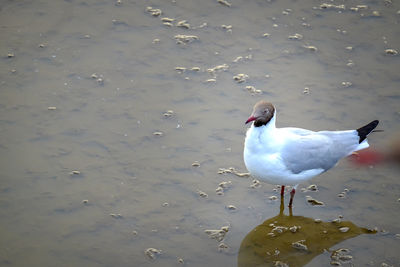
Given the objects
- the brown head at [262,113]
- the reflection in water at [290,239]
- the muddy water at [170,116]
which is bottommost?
the reflection in water at [290,239]

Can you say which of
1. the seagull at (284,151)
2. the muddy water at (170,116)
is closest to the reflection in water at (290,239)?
the muddy water at (170,116)

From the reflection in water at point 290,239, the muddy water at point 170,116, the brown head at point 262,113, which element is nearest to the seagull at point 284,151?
the brown head at point 262,113

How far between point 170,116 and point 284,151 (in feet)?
4.66

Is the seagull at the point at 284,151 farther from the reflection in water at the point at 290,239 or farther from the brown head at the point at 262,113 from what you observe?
the reflection in water at the point at 290,239

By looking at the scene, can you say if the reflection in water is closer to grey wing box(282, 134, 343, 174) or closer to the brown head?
grey wing box(282, 134, 343, 174)

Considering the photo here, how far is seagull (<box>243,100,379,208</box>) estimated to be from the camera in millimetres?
4730

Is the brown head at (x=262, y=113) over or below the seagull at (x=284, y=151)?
over

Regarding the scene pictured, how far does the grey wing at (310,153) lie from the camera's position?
4805 millimetres

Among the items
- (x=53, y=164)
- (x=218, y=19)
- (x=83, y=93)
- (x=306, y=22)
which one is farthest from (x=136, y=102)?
(x=306, y=22)

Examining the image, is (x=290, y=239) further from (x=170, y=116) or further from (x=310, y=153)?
(x=170, y=116)

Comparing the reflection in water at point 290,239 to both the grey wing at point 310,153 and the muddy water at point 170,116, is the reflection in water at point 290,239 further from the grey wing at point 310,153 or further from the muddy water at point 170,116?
the grey wing at point 310,153

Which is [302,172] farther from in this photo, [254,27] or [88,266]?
[254,27]

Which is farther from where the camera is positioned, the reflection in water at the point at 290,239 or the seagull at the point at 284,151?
the seagull at the point at 284,151

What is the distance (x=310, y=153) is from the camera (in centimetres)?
490
